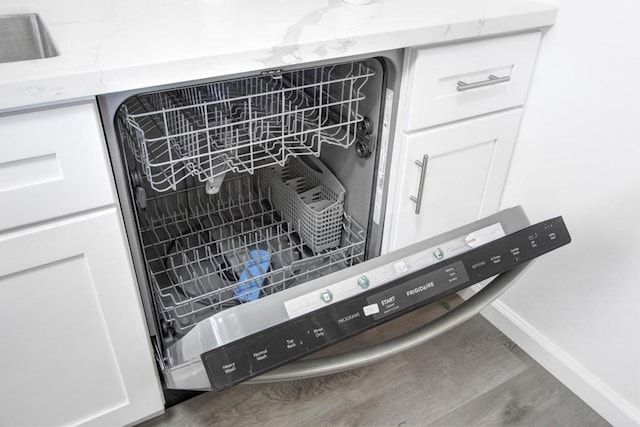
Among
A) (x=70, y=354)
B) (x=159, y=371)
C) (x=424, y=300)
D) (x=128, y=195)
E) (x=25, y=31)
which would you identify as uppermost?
(x=25, y=31)

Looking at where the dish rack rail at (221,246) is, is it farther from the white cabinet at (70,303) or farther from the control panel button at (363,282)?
the control panel button at (363,282)

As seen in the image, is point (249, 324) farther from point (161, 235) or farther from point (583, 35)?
point (583, 35)

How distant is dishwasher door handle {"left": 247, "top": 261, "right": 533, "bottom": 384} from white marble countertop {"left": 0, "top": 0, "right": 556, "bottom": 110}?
52cm

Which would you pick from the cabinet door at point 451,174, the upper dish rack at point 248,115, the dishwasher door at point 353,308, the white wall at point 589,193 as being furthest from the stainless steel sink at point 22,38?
the white wall at point 589,193

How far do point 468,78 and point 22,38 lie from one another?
1.03 meters

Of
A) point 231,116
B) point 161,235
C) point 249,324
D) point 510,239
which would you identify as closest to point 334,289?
point 249,324

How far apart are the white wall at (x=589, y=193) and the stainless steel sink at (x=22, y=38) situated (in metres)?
1.19

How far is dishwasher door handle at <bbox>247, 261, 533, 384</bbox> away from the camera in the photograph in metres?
0.87

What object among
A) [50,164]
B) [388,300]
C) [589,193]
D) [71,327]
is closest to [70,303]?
[71,327]

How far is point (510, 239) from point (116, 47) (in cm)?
79

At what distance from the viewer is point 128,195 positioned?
0.89 meters

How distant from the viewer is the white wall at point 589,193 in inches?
42.2

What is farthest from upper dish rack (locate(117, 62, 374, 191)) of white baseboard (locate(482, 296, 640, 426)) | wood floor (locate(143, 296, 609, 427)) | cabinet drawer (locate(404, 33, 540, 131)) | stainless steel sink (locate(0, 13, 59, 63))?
white baseboard (locate(482, 296, 640, 426))

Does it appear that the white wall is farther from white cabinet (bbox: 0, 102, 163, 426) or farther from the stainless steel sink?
the stainless steel sink
